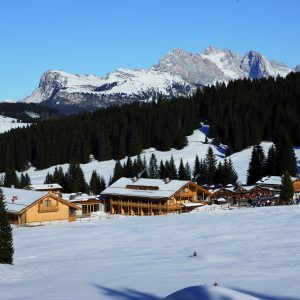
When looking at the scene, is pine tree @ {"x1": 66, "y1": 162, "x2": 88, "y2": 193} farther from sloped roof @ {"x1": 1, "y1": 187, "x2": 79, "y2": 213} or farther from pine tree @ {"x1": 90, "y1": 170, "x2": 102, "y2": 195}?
sloped roof @ {"x1": 1, "y1": 187, "x2": 79, "y2": 213}

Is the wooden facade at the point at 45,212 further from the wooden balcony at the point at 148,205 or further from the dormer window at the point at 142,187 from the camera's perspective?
the dormer window at the point at 142,187

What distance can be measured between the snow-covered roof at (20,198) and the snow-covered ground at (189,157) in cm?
4314

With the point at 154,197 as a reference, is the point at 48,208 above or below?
below

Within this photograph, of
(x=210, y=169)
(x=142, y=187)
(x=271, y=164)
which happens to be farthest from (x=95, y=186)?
(x=271, y=164)

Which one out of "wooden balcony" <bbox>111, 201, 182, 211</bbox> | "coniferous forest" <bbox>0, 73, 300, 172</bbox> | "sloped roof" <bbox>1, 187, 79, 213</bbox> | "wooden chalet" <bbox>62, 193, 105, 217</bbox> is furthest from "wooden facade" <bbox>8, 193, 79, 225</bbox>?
"coniferous forest" <bbox>0, 73, 300, 172</bbox>

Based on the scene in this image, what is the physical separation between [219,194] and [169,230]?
39.4m

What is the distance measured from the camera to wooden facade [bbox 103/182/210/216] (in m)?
73.6

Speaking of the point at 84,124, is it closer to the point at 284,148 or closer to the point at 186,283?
the point at 284,148

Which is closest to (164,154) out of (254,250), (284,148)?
(284,148)

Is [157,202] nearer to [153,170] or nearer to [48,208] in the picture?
[48,208]

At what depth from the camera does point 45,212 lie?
6372 centimetres

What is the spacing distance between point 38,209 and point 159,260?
36800 millimetres

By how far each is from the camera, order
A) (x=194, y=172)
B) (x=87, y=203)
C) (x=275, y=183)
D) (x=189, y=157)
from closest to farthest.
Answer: (x=87, y=203) < (x=275, y=183) < (x=194, y=172) < (x=189, y=157)

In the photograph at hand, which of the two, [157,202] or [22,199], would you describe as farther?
[157,202]
